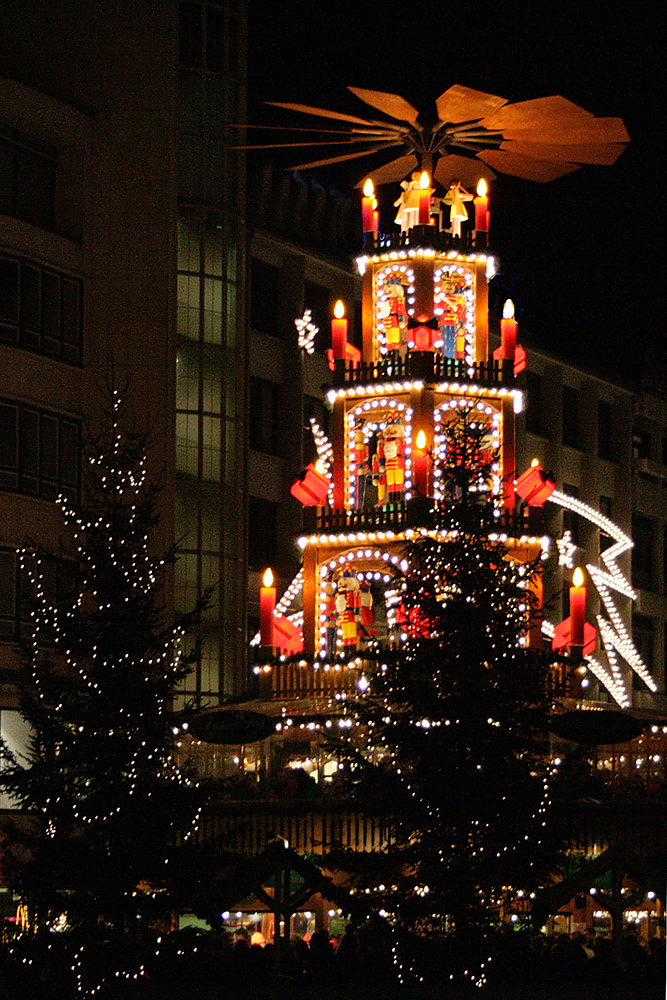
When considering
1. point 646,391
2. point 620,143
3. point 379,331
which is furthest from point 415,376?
point 646,391

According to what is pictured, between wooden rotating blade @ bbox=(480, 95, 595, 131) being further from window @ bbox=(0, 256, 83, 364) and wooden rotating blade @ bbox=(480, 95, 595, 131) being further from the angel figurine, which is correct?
window @ bbox=(0, 256, 83, 364)

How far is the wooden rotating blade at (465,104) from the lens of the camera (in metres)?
34.3

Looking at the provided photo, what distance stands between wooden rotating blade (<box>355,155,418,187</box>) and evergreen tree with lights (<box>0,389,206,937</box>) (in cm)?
1010

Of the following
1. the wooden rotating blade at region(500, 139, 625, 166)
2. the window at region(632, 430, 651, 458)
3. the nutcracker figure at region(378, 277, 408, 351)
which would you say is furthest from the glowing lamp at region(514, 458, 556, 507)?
the window at region(632, 430, 651, 458)

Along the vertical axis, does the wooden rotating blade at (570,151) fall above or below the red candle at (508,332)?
above

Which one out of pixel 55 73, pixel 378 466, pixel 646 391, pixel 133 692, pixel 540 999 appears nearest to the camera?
pixel 540 999

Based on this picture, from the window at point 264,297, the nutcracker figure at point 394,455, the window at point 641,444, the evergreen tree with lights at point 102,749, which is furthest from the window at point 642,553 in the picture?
the evergreen tree with lights at point 102,749

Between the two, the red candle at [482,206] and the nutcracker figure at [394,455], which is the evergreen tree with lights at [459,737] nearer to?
the nutcracker figure at [394,455]

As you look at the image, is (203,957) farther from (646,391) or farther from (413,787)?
(646,391)

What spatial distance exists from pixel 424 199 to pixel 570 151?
8.88ft

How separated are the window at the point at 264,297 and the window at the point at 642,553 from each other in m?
20.3

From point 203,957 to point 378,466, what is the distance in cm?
1052

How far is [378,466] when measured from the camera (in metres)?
35.4

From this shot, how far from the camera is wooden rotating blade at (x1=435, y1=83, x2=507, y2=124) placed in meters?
34.3
